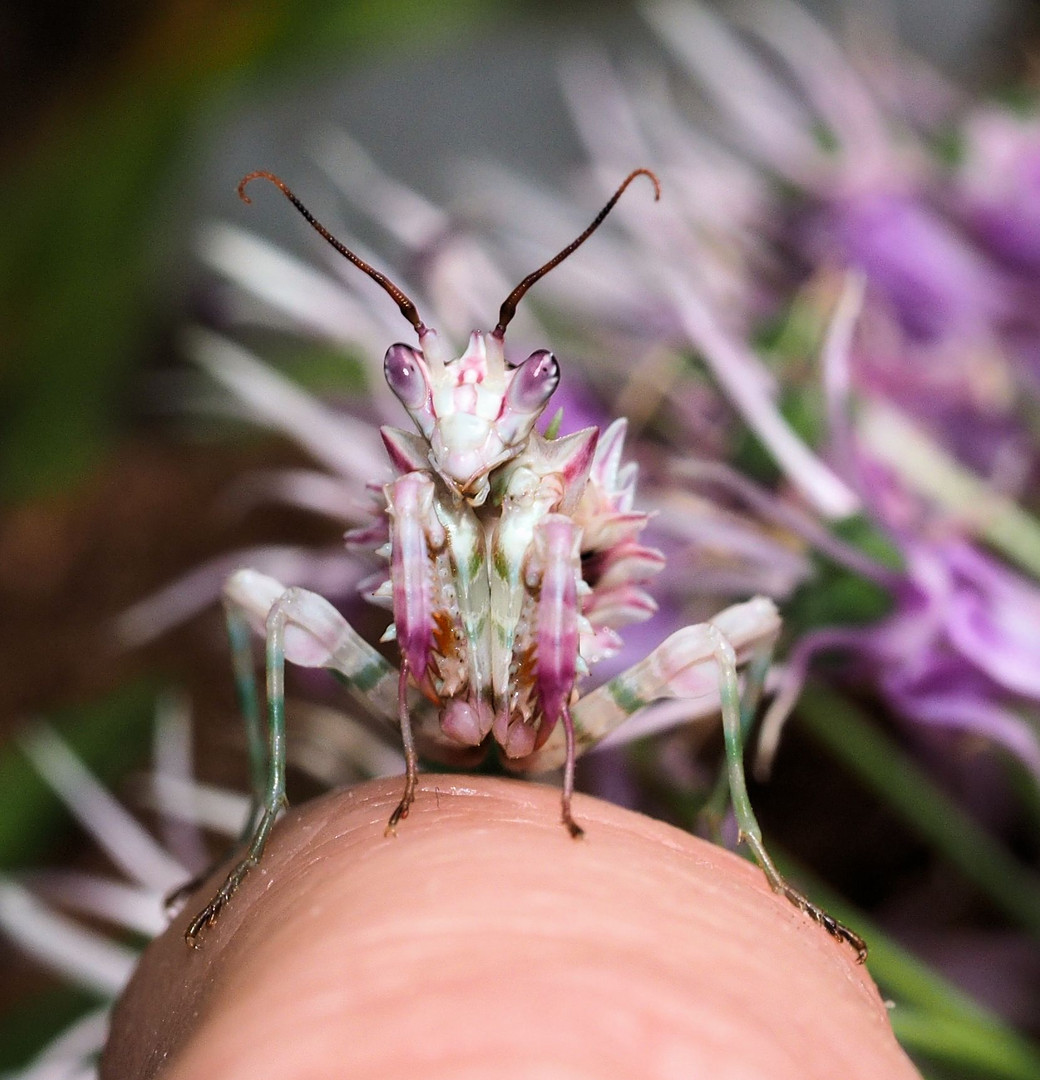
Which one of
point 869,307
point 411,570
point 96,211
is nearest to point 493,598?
point 411,570

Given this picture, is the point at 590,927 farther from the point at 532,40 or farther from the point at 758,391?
the point at 532,40

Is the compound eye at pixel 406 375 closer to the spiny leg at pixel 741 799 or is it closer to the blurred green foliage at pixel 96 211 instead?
the spiny leg at pixel 741 799

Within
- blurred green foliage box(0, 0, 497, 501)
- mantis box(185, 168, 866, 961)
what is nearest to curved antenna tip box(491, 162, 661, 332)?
mantis box(185, 168, 866, 961)

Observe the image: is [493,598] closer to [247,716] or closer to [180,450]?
[247,716]

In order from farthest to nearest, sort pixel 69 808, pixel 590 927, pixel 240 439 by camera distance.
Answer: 1. pixel 240 439
2. pixel 69 808
3. pixel 590 927

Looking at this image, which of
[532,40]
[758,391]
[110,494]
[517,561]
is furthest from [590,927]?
[532,40]

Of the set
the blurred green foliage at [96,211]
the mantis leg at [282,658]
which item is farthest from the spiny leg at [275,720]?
the blurred green foliage at [96,211]
